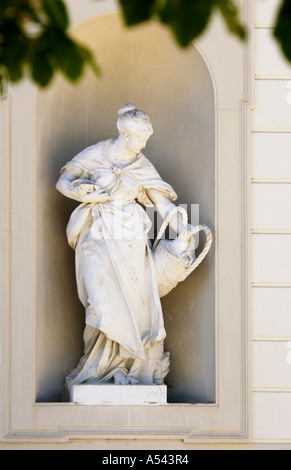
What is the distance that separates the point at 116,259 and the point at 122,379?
748mm

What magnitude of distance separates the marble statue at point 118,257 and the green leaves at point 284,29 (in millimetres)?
4481

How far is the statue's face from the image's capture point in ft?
23.5

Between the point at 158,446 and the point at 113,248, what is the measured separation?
4.14ft

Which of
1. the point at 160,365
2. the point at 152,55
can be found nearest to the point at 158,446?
the point at 160,365

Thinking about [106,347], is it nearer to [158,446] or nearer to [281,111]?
[158,446]

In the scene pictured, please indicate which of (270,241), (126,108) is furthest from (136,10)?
(270,241)

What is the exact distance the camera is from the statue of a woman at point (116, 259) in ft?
23.3

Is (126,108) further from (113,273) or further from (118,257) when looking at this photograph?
(113,273)

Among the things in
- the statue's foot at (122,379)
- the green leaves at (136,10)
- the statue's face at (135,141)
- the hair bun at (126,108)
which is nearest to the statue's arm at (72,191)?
the statue's face at (135,141)

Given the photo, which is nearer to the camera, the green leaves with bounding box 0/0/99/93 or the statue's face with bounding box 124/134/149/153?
the green leaves with bounding box 0/0/99/93

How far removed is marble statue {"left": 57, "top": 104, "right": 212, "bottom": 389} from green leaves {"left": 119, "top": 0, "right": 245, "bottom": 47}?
449cm

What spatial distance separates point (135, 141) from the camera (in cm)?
718

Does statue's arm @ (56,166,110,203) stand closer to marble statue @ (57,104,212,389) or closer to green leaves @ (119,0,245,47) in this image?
marble statue @ (57,104,212,389)

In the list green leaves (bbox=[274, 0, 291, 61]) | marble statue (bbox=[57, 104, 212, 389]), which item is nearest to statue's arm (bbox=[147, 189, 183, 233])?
marble statue (bbox=[57, 104, 212, 389])
